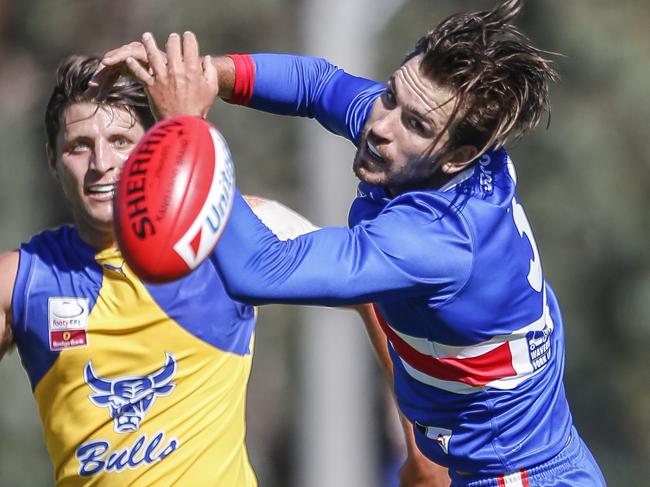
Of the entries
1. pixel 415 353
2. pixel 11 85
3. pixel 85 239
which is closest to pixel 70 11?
pixel 11 85

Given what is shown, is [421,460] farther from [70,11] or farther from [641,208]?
[70,11]

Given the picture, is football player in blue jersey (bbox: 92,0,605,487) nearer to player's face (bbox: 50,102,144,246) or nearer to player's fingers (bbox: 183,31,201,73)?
player's fingers (bbox: 183,31,201,73)

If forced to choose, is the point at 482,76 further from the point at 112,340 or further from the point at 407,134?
the point at 112,340

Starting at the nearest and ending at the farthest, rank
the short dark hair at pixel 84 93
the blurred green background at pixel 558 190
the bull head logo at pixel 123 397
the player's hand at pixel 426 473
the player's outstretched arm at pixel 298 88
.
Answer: the player's outstretched arm at pixel 298 88, the bull head logo at pixel 123 397, the short dark hair at pixel 84 93, the player's hand at pixel 426 473, the blurred green background at pixel 558 190

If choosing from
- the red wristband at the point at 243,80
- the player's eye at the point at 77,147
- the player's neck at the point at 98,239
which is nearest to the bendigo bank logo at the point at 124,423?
the player's neck at the point at 98,239

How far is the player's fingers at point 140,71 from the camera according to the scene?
11.8 ft

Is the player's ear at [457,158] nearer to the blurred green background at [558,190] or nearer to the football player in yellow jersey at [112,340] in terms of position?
the football player in yellow jersey at [112,340]

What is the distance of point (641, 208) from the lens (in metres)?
12.4

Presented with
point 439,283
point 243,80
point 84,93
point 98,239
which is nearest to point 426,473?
point 439,283

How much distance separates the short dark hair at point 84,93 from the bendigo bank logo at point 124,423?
2.91 feet

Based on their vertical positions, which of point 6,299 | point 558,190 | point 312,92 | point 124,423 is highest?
point 312,92

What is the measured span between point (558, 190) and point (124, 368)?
862cm

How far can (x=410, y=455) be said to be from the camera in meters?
4.91

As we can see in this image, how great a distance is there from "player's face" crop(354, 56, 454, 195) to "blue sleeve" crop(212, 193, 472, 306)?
0.22m
